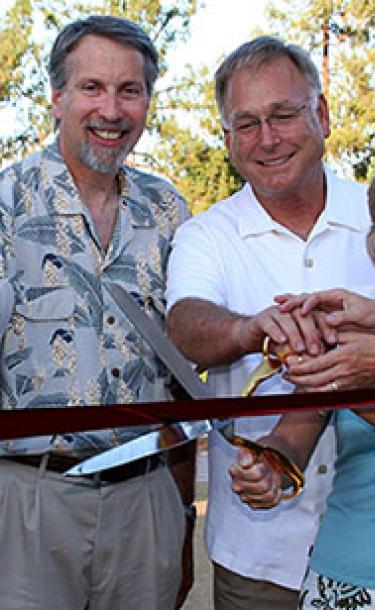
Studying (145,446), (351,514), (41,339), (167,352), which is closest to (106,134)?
(41,339)

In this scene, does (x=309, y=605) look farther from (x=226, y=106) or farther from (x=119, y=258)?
(x=226, y=106)

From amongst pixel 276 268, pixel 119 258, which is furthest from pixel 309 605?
pixel 119 258

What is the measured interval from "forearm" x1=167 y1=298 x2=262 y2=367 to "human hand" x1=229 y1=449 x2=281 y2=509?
24 centimetres

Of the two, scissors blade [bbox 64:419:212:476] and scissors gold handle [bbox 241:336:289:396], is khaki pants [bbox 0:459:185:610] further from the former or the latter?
scissors gold handle [bbox 241:336:289:396]

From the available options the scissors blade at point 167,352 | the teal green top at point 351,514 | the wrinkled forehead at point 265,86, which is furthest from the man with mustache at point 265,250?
the teal green top at point 351,514

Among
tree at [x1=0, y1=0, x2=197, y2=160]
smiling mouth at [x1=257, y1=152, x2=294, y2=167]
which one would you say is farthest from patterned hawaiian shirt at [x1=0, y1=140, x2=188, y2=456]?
tree at [x1=0, y1=0, x2=197, y2=160]

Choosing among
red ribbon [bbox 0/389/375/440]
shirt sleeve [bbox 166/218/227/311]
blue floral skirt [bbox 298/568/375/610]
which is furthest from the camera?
shirt sleeve [bbox 166/218/227/311]

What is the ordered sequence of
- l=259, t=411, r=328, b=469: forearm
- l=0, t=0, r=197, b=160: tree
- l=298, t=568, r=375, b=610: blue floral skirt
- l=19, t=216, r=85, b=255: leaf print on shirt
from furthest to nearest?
l=0, t=0, r=197, b=160: tree
l=19, t=216, r=85, b=255: leaf print on shirt
l=259, t=411, r=328, b=469: forearm
l=298, t=568, r=375, b=610: blue floral skirt

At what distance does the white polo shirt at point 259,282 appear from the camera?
6.81 ft

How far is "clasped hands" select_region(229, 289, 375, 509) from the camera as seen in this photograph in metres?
1.70

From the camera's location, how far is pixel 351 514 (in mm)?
1655

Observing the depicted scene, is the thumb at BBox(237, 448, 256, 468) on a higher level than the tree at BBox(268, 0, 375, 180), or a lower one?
lower

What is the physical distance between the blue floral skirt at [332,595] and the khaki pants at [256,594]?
0.42 meters

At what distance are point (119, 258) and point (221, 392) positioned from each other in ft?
1.26
